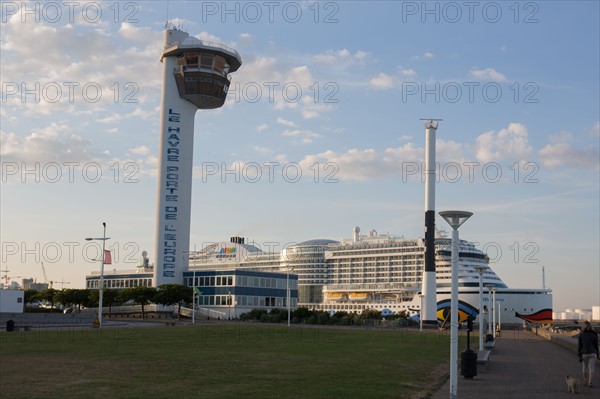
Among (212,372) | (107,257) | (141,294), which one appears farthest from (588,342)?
(141,294)

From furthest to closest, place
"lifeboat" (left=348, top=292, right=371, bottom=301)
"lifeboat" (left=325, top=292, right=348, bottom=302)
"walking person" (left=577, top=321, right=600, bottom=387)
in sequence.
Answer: "lifeboat" (left=325, top=292, right=348, bottom=302)
"lifeboat" (left=348, top=292, right=371, bottom=301)
"walking person" (left=577, top=321, right=600, bottom=387)

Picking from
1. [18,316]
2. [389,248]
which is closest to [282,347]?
[18,316]

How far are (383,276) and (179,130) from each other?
50.0 m

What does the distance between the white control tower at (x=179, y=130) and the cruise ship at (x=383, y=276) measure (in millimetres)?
34712

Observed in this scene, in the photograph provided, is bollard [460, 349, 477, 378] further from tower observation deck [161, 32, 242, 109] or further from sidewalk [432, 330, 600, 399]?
tower observation deck [161, 32, 242, 109]

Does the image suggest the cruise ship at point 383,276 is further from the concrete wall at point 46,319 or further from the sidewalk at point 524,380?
the sidewalk at point 524,380

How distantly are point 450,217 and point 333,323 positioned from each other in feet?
221

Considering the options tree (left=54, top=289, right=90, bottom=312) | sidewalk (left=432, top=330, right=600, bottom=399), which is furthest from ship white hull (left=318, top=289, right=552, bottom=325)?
sidewalk (left=432, top=330, right=600, bottom=399)

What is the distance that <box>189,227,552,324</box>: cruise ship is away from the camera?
347 feet

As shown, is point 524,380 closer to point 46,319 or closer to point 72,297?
point 46,319

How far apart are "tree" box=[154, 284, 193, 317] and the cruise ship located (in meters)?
31.1

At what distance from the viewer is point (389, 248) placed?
431ft

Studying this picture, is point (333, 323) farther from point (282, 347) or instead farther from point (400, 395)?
point (400, 395)

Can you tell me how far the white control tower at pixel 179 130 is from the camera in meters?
104
